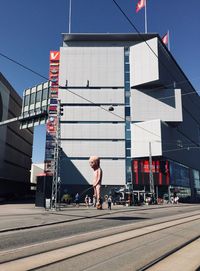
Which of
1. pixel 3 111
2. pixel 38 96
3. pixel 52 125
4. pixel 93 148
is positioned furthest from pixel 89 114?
pixel 38 96

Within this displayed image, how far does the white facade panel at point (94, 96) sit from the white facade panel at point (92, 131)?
18.7 ft

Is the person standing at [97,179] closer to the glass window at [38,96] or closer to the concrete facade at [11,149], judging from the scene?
the glass window at [38,96]

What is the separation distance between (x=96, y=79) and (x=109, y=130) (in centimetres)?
1324

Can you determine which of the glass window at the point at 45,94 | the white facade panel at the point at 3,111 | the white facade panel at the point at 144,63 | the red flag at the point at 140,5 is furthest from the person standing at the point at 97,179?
the white facade panel at the point at 144,63

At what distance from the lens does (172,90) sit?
234 ft

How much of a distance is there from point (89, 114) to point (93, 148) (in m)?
8.29

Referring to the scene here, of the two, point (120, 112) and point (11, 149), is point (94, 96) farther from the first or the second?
point (11, 149)

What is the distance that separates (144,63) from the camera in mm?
70062

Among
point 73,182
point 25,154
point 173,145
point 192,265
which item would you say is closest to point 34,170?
point 25,154

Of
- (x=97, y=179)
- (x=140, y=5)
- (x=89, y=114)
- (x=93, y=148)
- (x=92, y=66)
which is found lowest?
(x=97, y=179)

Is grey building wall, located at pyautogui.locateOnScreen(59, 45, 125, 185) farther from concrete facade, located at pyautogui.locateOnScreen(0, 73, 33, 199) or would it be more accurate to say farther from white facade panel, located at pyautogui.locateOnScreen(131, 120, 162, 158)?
concrete facade, located at pyautogui.locateOnScreen(0, 73, 33, 199)

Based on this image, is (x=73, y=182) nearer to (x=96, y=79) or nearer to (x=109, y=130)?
(x=109, y=130)

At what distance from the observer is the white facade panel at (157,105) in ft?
231

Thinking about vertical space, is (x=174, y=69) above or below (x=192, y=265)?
above
